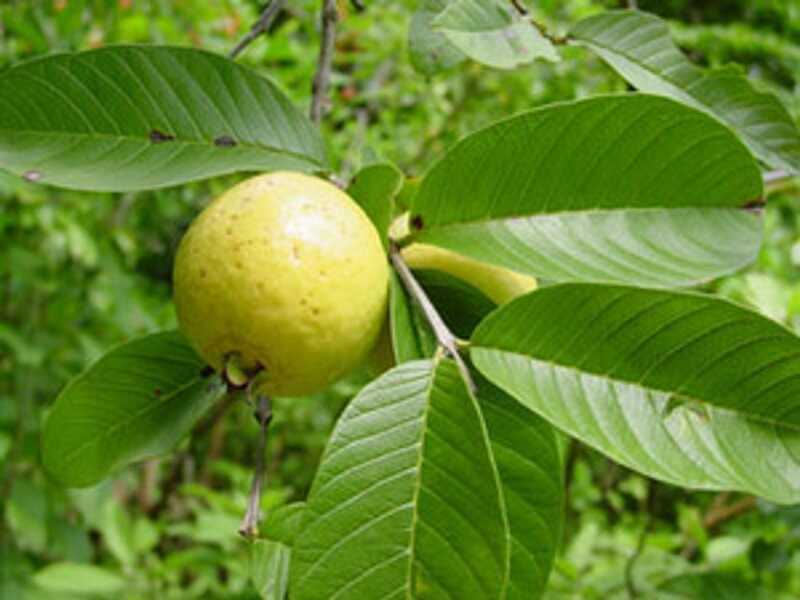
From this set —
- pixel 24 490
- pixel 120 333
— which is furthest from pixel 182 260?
pixel 120 333

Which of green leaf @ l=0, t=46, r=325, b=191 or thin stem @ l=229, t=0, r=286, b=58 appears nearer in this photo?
green leaf @ l=0, t=46, r=325, b=191

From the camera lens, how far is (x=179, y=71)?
677 millimetres

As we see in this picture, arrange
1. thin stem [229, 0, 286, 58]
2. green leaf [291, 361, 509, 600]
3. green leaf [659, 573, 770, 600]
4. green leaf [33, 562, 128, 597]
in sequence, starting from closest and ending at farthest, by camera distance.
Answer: green leaf [291, 361, 509, 600]
thin stem [229, 0, 286, 58]
green leaf [659, 573, 770, 600]
green leaf [33, 562, 128, 597]

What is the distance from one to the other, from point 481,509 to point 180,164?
0.34 m

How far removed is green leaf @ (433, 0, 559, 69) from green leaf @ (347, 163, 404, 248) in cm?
13

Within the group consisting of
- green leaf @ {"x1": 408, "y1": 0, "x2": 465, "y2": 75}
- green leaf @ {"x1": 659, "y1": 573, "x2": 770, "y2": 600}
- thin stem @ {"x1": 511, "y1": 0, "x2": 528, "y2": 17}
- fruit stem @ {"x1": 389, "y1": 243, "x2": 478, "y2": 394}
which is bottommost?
green leaf @ {"x1": 659, "y1": 573, "x2": 770, "y2": 600}

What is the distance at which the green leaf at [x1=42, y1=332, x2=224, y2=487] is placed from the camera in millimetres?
768

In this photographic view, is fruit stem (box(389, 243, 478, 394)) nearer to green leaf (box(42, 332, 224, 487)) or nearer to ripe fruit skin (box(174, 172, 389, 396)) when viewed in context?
ripe fruit skin (box(174, 172, 389, 396))

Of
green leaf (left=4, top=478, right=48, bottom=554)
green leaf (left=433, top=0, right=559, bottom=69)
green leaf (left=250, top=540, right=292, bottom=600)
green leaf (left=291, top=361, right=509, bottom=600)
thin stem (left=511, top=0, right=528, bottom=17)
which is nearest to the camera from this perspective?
green leaf (left=291, top=361, right=509, bottom=600)

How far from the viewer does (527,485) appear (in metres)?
0.60

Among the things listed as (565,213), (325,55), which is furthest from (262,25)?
(565,213)

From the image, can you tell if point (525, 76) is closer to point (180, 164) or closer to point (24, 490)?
point (24, 490)

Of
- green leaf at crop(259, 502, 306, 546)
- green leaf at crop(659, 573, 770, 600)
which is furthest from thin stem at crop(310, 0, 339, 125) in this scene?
green leaf at crop(659, 573, 770, 600)

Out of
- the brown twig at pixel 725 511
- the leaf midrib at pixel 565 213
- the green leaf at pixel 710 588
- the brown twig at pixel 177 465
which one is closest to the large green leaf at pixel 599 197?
the leaf midrib at pixel 565 213
